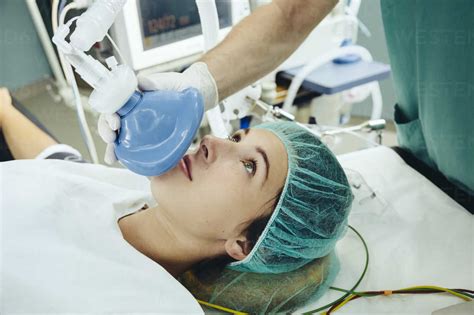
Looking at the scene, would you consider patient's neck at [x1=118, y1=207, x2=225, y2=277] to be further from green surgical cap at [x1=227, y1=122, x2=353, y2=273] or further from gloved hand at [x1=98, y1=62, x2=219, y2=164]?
gloved hand at [x1=98, y1=62, x2=219, y2=164]

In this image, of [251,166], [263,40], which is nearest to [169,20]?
[263,40]

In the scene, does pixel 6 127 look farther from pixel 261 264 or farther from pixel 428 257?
pixel 428 257

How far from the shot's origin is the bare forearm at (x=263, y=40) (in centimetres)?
136

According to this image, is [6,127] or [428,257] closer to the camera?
[428,257]

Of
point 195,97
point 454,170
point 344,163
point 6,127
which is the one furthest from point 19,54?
point 454,170

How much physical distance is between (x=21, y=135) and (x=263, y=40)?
102cm

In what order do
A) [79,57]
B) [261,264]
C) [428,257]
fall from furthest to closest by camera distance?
[428,257]
[261,264]
[79,57]

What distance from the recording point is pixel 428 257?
4.53 ft

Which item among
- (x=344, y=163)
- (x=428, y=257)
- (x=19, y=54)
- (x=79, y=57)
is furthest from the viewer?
(x=19, y=54)

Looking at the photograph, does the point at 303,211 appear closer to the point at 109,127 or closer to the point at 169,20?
the point at 109,127

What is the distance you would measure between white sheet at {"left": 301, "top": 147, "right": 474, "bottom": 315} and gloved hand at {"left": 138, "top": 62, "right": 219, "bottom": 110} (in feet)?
2.12

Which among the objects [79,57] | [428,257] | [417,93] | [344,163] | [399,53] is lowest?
[428,257]

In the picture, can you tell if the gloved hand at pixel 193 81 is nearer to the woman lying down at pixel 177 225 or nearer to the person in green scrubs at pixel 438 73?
the woman lying down at pixel 177 225

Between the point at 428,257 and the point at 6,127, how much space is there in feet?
5.28
